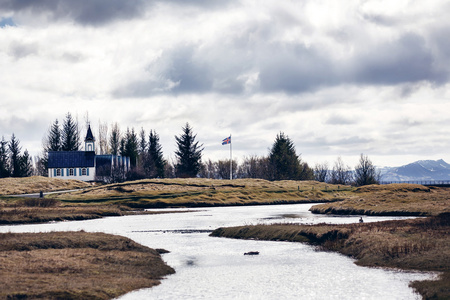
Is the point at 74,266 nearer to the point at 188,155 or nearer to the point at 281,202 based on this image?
the point at 281,202

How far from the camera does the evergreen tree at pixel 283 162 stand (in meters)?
169

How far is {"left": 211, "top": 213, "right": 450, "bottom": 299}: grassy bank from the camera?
26.3 m

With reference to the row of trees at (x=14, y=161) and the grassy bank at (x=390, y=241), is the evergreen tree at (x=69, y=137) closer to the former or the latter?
the row of trees at (x=14, y=161)

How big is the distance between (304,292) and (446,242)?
11558 millimetres

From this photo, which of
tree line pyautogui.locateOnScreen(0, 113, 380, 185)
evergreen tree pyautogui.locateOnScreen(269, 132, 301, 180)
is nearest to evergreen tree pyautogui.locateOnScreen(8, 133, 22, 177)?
tree line pyautogui.locateOnScreen(0, 113, 380, 185)

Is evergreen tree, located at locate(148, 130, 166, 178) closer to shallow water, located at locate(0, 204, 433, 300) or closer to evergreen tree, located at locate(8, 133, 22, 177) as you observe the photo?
evergreen tree, located at locate(8, 133, 22, 177)

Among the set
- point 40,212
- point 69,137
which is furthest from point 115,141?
point 40,212

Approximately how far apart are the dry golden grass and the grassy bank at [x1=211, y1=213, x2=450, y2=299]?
8503cm

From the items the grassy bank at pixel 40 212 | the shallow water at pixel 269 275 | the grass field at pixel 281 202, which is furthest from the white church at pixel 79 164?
the shallow water at pixel 269 275

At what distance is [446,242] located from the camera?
Answer: 1183 inches

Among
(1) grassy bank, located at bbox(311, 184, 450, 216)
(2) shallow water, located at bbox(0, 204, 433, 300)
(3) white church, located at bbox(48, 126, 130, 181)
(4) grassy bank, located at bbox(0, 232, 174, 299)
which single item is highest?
(3) white church, located at bbox(48, 126, 130, 181)

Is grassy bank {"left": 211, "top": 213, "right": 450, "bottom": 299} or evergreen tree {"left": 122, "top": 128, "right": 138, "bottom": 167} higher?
evergreen tree {"left": 122, "top": 128, "right": 138, "bottom": 167}

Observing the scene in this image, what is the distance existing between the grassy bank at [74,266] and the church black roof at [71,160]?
130217mm

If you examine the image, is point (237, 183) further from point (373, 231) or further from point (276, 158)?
point (373, 231)
